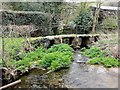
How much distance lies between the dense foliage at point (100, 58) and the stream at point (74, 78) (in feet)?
1.19

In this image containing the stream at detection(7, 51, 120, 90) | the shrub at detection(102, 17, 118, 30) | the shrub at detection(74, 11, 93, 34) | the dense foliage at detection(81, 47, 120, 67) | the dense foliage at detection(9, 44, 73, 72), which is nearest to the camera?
the stream at detection(7, 51, 120, 90)

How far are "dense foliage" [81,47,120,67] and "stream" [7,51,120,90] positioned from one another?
36cm

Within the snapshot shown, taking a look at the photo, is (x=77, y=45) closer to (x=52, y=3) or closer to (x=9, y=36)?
(x=52, y=3)

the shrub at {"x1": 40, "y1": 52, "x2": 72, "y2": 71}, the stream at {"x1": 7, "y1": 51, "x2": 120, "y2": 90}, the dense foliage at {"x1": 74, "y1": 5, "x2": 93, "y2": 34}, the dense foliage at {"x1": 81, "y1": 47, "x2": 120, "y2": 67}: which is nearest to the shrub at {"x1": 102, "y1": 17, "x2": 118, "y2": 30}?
the dense foliage at {"x1": 74, "y1": 5, "x2": 93, "y2": 34}

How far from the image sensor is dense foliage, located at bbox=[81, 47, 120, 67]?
978 centimetres

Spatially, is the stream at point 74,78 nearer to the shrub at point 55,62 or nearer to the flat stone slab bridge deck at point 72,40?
the shrub at point 55,62

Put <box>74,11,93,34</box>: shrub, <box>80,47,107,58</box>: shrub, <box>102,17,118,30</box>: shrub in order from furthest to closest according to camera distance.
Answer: <box>74,11,93,34</box>: shrub
<box>102,17,118,30</box>: shrub
<box>80,47,107,58</box>: shrub

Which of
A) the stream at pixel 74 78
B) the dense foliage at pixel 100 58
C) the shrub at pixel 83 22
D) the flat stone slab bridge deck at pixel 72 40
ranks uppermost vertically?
the shrub at pixel 83 22

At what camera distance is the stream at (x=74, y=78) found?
7.81m

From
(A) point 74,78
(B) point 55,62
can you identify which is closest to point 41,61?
(B) point 55,62

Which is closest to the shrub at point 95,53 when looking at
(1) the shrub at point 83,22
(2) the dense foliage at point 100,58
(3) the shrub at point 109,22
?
(2) the dense foliage at point 100,58

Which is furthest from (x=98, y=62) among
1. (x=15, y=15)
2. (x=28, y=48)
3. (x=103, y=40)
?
(x=15, y=15)

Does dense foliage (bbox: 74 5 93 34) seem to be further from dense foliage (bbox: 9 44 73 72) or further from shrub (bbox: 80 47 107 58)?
dense foliage (bbox: 9 44 73 72)

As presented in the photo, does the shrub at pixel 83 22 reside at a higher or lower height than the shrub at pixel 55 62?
higher
